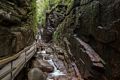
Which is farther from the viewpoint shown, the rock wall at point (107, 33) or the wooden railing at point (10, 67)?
the rock wall at point (107, 33)

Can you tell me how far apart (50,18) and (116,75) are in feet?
74.8

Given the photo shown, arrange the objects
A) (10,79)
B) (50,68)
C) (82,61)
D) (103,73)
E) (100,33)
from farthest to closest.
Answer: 1. (50,68)
2. (82,61)
3. (100,33)
4. (103,73)
5. (10,79)

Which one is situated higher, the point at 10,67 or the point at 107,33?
the point at 107,33

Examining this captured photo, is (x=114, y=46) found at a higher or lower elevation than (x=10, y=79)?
higher

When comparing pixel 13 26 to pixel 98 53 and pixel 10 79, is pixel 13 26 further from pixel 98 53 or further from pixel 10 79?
pixel 98 53

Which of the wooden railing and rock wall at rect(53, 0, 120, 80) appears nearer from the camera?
the wooden railing

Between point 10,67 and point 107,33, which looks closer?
point 10,67

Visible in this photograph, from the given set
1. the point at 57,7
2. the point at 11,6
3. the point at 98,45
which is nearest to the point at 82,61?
the point at 98,45

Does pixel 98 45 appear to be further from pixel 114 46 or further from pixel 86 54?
pixel 114 46

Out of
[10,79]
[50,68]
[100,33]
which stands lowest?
[50,68]

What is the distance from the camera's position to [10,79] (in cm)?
500

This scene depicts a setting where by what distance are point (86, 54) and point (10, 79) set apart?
5.20 metres

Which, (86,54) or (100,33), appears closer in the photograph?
(100,33)

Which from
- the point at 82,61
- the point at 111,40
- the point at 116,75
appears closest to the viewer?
the point at 116,75
